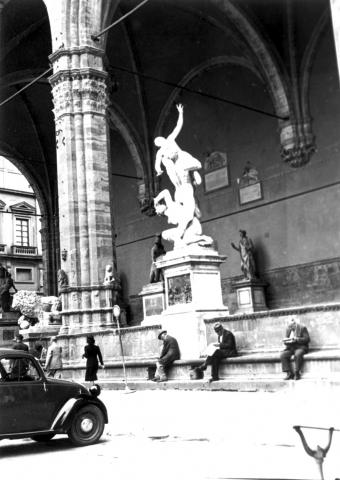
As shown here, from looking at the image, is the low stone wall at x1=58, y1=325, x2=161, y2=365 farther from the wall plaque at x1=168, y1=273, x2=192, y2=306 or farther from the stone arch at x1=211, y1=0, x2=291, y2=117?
the stone arch at x1=211, y1=0, x2=291, y2=117

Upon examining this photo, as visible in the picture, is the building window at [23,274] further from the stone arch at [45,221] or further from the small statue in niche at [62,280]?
the small statue in niche at [62,280]

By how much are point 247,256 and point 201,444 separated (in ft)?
60.3

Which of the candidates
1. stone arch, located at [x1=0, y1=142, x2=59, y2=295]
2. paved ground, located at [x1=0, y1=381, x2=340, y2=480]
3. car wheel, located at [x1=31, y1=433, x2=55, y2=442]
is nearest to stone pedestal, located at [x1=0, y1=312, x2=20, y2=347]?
stone arch, located at [x1=0, y1=142, x2=59, y2=295]

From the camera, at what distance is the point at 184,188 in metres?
14.3

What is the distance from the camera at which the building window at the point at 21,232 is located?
4950cm

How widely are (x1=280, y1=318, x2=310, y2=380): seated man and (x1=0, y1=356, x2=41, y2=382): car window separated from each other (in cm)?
476

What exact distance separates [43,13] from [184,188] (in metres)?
14.9

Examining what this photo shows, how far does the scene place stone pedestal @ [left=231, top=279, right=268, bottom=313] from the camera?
24.5 metres

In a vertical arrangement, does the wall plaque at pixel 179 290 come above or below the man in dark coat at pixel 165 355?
above

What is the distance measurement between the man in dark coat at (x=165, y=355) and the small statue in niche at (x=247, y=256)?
11810mm

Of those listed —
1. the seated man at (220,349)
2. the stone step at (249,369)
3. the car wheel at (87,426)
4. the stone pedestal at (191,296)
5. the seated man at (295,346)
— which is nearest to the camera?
the car wheel at (87,426)

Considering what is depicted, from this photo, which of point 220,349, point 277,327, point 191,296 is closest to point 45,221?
point 191,296

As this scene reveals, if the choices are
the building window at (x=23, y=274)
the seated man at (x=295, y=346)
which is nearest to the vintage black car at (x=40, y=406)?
the seated man at (x=295, y=346)

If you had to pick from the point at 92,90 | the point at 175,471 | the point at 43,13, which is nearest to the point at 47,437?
the point at 175,471
